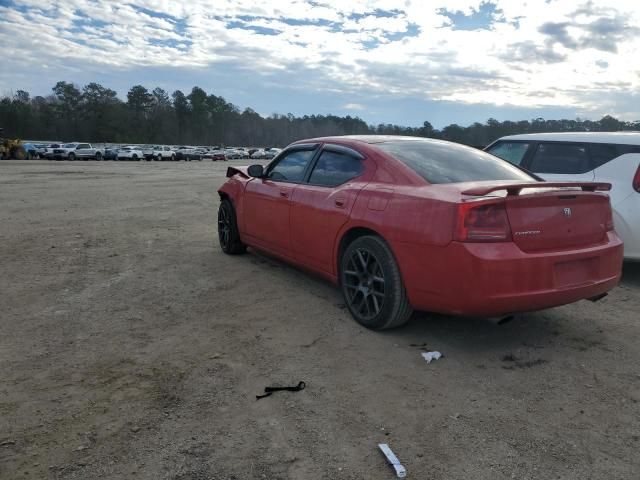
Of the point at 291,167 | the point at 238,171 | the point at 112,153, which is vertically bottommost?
the point at 112,153

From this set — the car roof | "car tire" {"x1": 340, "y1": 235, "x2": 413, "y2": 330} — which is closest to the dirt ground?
"car tire" {"x1": 340, "y1": 235, "x2": 413, "y2": 330}

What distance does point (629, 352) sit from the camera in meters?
3.86

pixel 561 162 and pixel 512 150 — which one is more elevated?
pixel 512 150

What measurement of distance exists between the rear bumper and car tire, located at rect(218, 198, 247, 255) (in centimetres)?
322

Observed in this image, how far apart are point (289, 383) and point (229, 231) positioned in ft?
12.0

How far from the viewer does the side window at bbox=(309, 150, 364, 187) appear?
15.3 ft

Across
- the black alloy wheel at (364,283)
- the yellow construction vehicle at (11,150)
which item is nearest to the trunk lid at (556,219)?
the black alloy wheel at (364,283)

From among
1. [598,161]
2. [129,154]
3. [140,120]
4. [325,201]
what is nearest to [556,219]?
[325,201]

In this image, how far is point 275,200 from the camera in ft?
18.2

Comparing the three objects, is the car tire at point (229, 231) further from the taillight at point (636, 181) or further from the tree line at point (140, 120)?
the tree line at point (140, 120)

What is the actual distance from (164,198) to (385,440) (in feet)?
41.0

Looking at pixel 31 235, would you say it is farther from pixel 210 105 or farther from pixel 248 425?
pixel 210 105

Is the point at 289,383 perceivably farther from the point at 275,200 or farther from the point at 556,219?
the point at 275,200

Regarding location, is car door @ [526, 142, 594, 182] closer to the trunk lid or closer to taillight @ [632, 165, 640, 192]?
taillight @ [632, 165, 640, 192]
